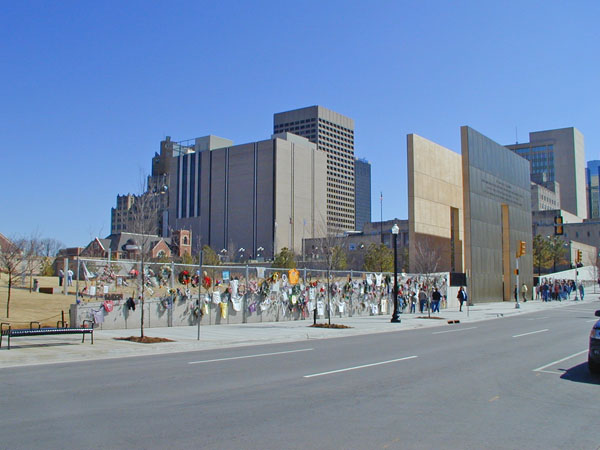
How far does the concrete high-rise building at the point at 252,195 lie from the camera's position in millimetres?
159000

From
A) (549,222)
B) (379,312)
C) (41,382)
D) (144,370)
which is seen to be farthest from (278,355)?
(549,222)

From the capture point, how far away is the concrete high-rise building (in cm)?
15900

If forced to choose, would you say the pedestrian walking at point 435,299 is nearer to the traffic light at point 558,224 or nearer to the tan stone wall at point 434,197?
the traffic light at point 558,224

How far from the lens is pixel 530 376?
11031mm

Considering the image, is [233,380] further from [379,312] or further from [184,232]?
[184,232]

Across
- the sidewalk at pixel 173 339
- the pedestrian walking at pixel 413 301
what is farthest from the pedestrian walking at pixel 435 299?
the sidewalk at pixel 173 339

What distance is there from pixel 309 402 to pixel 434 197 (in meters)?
46.2

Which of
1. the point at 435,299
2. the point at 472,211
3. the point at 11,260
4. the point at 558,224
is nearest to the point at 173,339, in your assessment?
the point at 435,299

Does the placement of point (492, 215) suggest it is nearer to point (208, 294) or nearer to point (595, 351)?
point (208, 294)

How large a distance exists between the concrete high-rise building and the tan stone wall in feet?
315

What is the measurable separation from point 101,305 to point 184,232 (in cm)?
12950

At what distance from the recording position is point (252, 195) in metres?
162

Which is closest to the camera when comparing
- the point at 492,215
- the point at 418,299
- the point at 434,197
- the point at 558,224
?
the point at 558,224

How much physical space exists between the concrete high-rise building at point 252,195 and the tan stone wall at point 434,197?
315 ft
